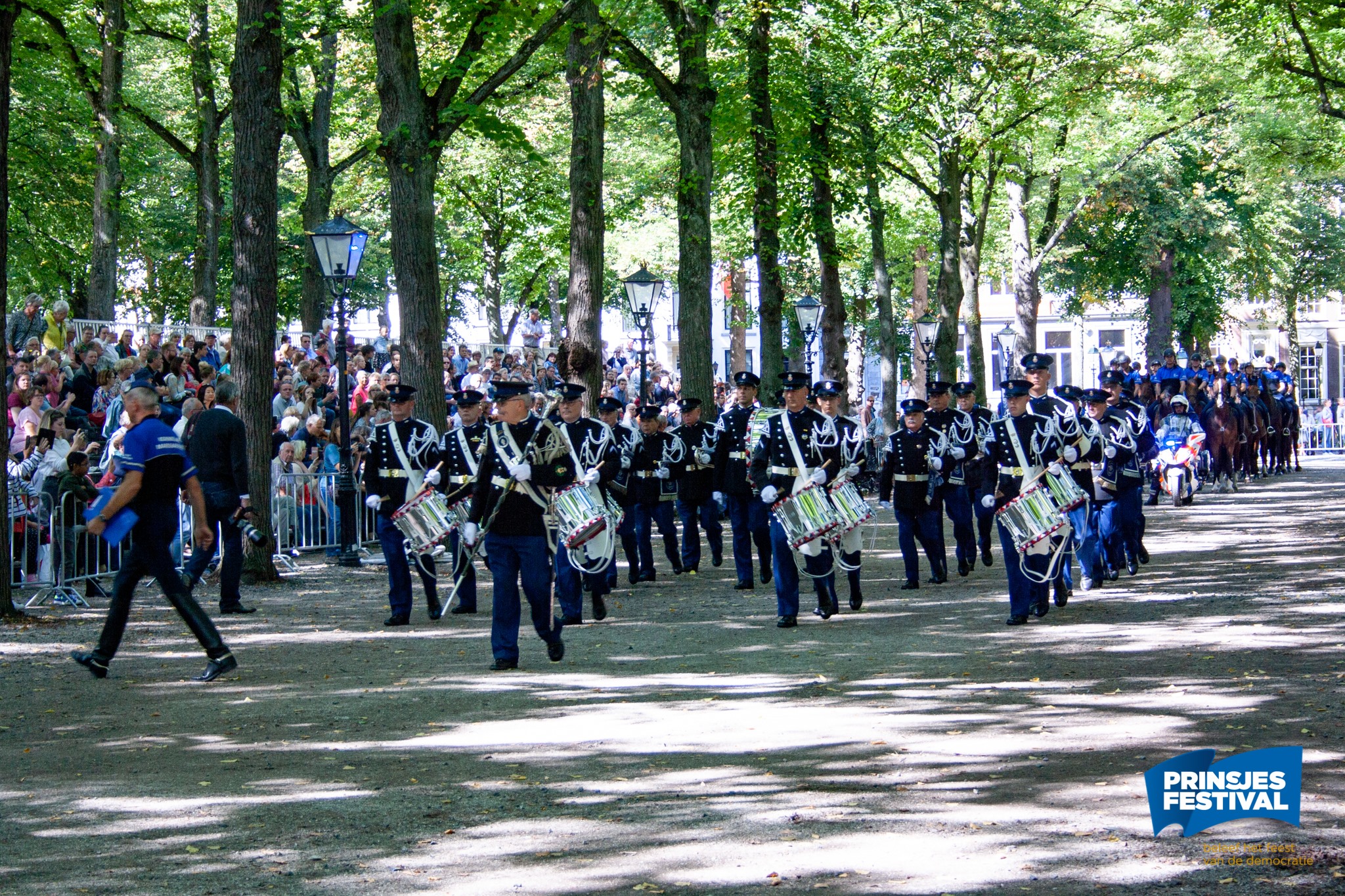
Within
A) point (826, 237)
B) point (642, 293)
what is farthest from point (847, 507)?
point (826, 237)

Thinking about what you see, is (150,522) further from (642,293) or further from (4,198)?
(642,293)

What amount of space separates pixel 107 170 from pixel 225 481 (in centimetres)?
1477

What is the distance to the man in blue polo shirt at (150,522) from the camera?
1131 centimetres

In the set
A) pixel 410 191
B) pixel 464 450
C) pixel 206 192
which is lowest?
pixel 464 450

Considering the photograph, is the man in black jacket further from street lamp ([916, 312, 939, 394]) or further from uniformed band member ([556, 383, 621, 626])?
street lamp ([916, 312, 939, 394])

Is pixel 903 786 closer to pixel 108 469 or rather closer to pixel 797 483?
pixel 797 483

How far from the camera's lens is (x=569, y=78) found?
21562 millimetres

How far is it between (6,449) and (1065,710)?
33.3ft

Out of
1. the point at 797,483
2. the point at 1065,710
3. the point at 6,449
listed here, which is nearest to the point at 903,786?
the point at 1065,710

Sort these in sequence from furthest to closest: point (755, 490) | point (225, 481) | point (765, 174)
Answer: point (765, 174)
point (225, 481)
point (755, 490)

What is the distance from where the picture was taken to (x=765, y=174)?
27812 millimetres

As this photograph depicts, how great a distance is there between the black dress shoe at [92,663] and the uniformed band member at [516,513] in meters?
2.68

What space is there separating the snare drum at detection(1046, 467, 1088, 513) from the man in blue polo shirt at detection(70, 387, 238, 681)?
22.7ft

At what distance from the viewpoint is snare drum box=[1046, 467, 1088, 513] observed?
46.5 feet
